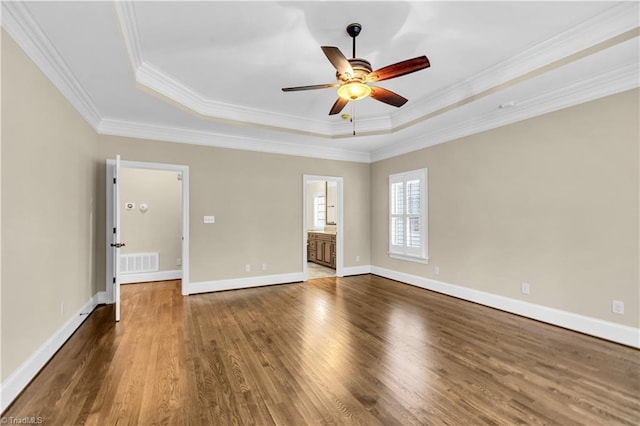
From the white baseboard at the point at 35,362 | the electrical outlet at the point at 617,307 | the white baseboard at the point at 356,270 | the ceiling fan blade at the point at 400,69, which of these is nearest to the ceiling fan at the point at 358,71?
the ceiling fan blade at the point at 400,69

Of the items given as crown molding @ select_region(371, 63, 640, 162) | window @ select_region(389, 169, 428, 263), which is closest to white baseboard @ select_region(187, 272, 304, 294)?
window @ select_region(389, 169, 428, 263)

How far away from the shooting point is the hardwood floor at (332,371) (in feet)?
6.43

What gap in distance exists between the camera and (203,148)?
16.8ft

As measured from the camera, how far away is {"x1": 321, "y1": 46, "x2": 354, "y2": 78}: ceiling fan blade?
7.44ft

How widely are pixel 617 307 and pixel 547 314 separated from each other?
673 mm

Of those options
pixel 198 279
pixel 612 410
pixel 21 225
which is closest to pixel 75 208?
pixel 21 225

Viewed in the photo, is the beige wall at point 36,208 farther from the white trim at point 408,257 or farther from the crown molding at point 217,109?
the white trim at point 408,257

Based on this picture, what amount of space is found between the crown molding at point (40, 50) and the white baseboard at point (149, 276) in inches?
138

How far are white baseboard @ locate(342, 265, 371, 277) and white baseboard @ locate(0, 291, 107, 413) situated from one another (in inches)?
176

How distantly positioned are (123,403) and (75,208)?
2419 mm

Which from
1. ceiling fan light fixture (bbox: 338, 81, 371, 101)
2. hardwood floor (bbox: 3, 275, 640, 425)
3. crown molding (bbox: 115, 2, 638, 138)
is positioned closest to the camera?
hardwood floor (bbox: 3, 275, 640, 425)

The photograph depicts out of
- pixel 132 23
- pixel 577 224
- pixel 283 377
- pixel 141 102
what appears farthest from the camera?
pixel 141 102

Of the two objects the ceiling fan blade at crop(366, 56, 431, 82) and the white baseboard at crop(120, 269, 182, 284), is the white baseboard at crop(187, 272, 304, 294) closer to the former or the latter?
the white baseboard at crop(120, 269, 182, 284)

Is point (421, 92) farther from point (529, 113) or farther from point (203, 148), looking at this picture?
point (203, 148)
